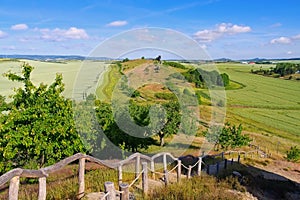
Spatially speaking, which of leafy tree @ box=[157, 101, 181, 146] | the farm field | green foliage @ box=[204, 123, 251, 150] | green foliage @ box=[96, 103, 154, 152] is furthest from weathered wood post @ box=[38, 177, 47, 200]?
green foliage @ box=[204, 123, 251, 150]

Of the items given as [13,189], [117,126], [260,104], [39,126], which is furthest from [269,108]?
[13,189]

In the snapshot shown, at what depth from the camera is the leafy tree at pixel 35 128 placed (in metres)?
13.7

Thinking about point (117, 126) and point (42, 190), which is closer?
point (42, 190)

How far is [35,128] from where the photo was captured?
13703 millimetres

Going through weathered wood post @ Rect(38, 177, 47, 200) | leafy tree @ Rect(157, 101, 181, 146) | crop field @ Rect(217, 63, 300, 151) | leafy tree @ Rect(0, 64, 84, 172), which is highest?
weathered wood post @ Rect(38, 177, 47, 200)

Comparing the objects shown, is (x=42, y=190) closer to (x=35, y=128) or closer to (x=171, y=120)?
(x=35, y=128)

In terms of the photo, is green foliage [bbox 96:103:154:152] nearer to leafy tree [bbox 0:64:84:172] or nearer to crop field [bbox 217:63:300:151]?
leafy tree [bbox 0:64:84:172]

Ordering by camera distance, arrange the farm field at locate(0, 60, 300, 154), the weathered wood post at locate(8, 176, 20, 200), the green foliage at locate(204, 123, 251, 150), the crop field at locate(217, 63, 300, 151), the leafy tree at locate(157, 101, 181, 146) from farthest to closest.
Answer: the crop field at locate(217, 63, 300, 151) < the farm field at locate(0, 60, 300, 154) < the leafy tree at locate(157, 101, 181, 146) < the green foliage at locate(204, 123, 251, 150) < the weathered wood post at locate(8, 176, 20, 200)

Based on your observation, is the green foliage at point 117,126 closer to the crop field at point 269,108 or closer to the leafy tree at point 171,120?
the leafy tree at point 171,120

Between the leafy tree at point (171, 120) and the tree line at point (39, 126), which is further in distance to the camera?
the leafy tree at point (171, 120)

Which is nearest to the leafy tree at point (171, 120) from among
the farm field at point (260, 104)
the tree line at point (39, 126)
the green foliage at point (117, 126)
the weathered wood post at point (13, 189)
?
the green foliage at point (117, 126)

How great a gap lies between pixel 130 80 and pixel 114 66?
123 cm

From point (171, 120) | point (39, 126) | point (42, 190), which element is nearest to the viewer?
point (42, 190)

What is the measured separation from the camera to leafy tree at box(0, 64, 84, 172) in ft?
44.8
